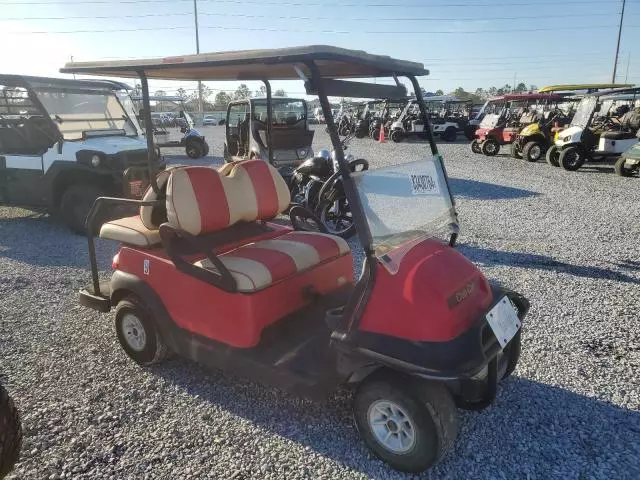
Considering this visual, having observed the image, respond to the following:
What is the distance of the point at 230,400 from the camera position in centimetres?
262

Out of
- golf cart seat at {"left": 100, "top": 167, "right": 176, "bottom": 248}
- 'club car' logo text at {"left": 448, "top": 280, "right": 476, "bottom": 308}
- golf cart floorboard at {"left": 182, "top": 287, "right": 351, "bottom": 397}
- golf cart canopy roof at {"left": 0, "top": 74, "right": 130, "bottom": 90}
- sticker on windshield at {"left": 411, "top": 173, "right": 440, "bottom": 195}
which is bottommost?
golf cart floorboard at {"left": 182, "top": 287, "right": 351, "bottom": 397}

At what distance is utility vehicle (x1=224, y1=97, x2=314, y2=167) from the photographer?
865 centimetres

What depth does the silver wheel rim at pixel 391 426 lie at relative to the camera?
2027 millimetres

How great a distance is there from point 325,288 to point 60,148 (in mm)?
4723

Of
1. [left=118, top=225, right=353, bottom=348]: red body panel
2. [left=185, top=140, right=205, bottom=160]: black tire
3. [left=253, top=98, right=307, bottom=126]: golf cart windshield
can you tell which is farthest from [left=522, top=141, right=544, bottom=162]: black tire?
[left=118, top=225, right=353, bottom=348]: red body panel

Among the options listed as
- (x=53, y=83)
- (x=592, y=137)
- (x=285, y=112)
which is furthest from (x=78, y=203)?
(x=592, y=137)

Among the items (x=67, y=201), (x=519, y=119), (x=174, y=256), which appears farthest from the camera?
(x=519, y=119)

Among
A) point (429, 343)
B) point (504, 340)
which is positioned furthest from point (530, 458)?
point (429, 343)

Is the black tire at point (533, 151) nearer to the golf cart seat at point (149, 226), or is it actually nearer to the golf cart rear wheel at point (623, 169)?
→ the golf cart rear wheel at point (623, 169)

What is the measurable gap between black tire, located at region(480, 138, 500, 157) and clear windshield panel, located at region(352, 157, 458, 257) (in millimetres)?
12559

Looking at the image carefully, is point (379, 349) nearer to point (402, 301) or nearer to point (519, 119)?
point (402, 301)

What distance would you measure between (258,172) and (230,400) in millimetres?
1495

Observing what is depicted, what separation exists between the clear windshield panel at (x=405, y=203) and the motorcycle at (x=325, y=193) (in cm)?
280

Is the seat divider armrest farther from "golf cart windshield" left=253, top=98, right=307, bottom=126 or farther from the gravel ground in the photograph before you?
"golf cart windshield" left=253, top=98, right=307, bottom=126
